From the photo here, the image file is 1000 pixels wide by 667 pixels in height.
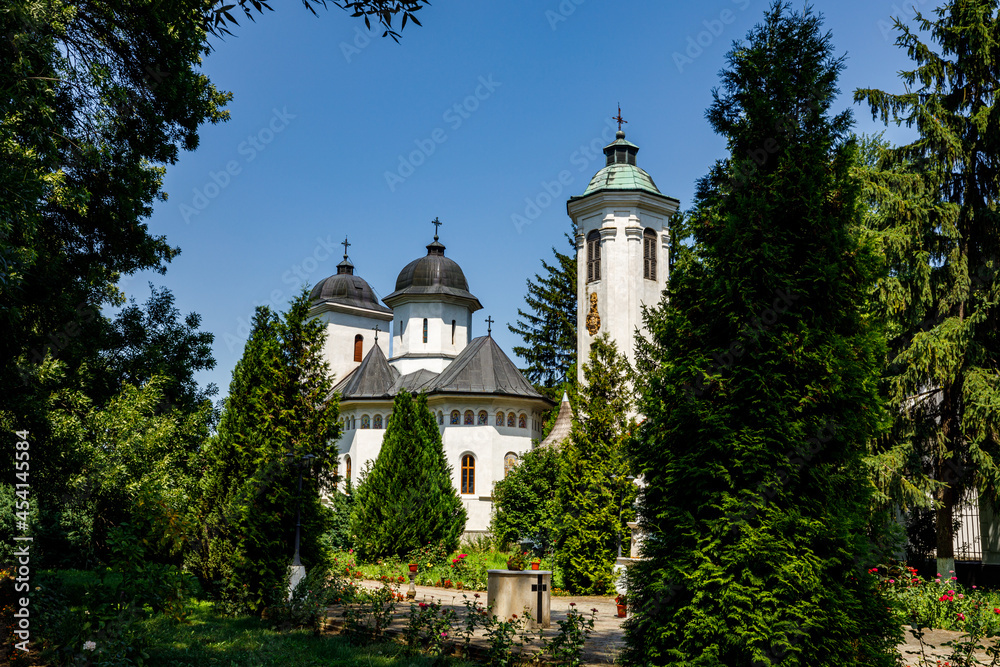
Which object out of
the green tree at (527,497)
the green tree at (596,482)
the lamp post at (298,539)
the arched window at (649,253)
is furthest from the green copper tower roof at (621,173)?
the lamp post at (298,539)

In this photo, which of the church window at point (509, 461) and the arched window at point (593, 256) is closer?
the arched window at point (593, 256)

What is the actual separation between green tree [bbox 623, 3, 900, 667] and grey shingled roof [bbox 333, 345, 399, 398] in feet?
86.0

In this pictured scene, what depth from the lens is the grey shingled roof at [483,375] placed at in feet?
96.3

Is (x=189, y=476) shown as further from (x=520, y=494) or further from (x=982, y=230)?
(x=982, y=230)

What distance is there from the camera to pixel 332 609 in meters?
12.6

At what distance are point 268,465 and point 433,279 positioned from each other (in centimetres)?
2535

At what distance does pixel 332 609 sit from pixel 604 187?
16.2 meters

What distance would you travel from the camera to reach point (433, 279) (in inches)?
1468

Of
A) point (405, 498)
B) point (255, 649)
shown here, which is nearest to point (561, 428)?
point (405, 498)

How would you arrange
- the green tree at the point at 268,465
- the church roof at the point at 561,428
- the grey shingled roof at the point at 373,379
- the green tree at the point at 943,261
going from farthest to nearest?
1. the grey shingled roof at the point at 373,379
2. the church roof at the point at 561,428
3. the green tree at the point at 943,261
4. the green tree at the point at 268,465

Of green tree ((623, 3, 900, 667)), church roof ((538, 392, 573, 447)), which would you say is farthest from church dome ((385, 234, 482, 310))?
green tree ((623, 3, 900, 667))

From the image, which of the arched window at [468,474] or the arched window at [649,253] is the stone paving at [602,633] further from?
the arched window at [649,253]

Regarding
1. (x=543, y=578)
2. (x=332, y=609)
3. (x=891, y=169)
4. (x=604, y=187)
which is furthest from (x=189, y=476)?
(x=891, y=169)

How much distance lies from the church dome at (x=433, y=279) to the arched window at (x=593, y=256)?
13.5m
